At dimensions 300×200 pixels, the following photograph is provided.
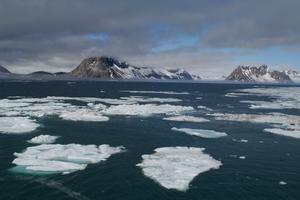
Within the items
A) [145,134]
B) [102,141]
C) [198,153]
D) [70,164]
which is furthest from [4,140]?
[198,153]

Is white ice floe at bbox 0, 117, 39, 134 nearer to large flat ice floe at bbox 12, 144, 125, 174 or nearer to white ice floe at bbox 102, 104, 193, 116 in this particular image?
large flat ice floe at bbox 12, 144, 125, 174

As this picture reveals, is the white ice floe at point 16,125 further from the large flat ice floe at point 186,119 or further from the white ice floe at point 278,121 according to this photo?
the white ice floe at point 278,121

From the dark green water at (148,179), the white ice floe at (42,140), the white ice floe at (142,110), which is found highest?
Result: the white ice floe at (142,110)

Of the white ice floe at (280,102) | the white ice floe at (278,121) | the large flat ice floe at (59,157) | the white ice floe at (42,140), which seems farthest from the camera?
the white ice floe at (280,102)

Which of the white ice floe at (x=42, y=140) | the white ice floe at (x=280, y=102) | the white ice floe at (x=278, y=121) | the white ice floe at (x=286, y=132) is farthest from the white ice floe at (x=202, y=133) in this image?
the white ice floe at (x=280, y=102)

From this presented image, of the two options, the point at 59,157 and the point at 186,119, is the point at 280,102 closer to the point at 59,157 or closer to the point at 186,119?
the point at 186,119

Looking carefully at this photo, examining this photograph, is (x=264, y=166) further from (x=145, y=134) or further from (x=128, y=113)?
(x=128, y=113)

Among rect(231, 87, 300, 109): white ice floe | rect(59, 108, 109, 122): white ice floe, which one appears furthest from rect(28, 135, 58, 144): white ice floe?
rect(231, 87, 300, 109): white ice floe

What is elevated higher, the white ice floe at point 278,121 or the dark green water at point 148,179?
the white ice floe at point 278,121

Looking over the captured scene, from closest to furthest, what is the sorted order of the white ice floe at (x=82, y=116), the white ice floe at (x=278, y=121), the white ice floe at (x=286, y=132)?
the white ice floe at (x=286, y=132)
the white ice floe at (x=278, y=121)
the white ice floe at (x=82, y=116)
